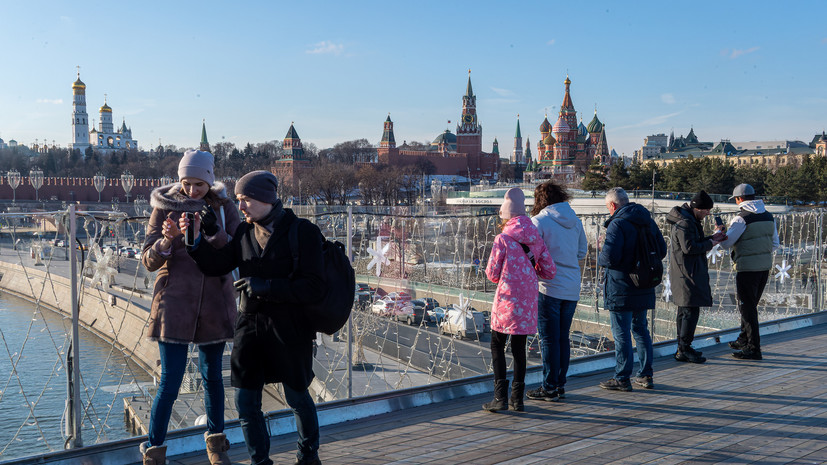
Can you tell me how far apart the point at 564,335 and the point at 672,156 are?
99.4m

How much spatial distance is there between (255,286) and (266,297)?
55 millimetres

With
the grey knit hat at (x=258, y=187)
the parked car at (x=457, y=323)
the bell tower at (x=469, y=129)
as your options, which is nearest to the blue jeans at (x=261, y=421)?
the grey knit hat at (x=258, y=187)

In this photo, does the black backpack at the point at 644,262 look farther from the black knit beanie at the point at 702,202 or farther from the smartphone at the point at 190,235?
the smartphone at the point at 190,235

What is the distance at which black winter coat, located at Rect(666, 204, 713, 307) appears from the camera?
458 centimetres

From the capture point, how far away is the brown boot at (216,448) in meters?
2.77

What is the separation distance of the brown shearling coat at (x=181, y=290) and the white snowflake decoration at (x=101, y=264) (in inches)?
42.3

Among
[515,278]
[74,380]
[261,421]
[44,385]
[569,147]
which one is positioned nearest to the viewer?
[261,421]

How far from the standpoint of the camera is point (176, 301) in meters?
2.71

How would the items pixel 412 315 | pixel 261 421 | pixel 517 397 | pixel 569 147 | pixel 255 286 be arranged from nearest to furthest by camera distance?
pixel 255 286 < pixel 261 421 < pixel 517 397 < pixel 412 315 < pixel 569 147

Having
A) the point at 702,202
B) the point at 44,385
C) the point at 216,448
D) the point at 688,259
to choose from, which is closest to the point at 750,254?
the point at 688,259

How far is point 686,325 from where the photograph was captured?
15.7ft

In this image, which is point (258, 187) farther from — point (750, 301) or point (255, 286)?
point (750, 301)

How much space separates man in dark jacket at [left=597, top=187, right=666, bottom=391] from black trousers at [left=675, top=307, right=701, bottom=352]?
2.61 feet

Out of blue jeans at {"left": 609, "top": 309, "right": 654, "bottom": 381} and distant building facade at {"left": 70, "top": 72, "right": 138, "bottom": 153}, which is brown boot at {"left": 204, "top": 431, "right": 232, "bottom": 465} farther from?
distant building facade at {"left": 70, "top": 72, "right": 138, "bottom": 153}
